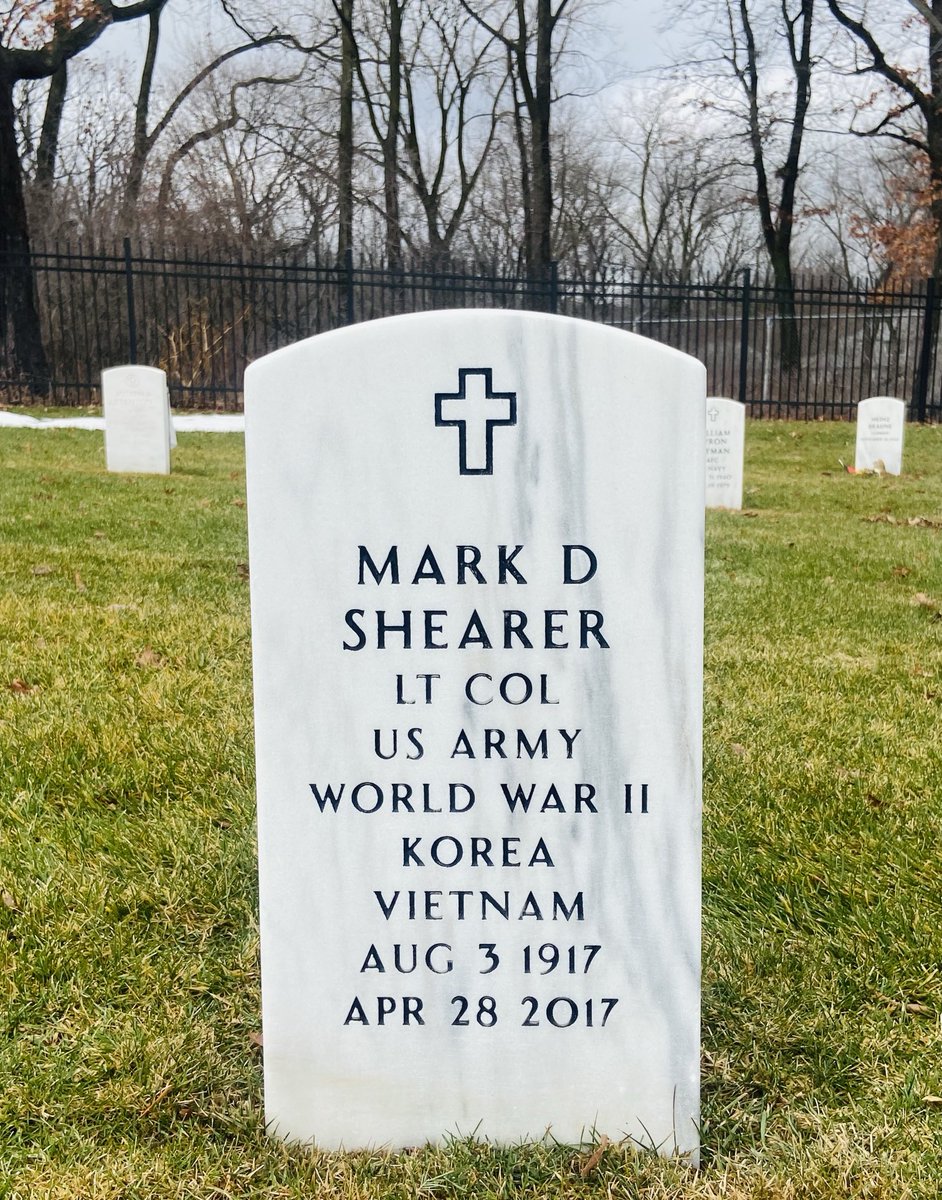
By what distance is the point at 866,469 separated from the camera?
13.0m

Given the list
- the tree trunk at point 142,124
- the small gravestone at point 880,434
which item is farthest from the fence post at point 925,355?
the tree trunk at point 142,124

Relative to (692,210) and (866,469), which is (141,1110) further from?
(692,210)

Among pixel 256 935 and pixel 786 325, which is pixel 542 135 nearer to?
pixel 786 325

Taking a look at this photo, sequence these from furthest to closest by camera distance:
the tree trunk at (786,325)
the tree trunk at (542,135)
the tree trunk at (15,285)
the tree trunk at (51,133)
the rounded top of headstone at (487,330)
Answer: the tree trunk at (542,135) < the tree trunk at (51,133) < the tree trunk at (786,325) < the tree trunk at (15,285) < the rounded top of headstone at (487,330)

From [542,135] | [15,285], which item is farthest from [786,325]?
[15,285]

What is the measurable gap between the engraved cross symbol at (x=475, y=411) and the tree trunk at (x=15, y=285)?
17.3m

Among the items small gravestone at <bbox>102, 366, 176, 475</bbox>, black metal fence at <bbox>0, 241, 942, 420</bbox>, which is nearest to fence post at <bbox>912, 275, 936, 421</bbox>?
black metal fence at <bbox>0, 241, 942, 420</bbox>

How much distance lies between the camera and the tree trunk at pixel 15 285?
667 inches

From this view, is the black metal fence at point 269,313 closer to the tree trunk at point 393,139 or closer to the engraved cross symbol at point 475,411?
the tree trunk at point 393,139

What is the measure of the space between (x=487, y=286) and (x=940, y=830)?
1733 centimetres

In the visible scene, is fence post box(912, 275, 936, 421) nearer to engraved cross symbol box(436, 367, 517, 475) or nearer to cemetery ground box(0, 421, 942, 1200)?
cemetery ground box(0, 421, 942, 1200)

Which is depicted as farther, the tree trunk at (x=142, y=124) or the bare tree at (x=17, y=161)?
the tree trunk at (x=142, y=124)

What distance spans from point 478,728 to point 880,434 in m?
12.3

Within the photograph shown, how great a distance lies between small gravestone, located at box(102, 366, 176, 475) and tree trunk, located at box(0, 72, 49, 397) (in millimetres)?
Answer: 7980
